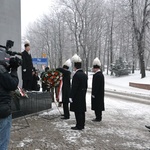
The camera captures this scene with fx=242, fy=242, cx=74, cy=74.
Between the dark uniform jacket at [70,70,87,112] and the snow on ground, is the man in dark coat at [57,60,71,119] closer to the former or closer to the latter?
the dark uniform jacket at [70,70,87,112]

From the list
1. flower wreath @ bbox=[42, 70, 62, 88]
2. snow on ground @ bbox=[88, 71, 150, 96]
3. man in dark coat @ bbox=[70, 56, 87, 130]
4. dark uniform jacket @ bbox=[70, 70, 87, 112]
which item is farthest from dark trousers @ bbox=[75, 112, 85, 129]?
snow on ground @ bbox=[88, 71, 150, 96]

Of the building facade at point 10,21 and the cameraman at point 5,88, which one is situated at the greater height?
the building facade at point 10,21

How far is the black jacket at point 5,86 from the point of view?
3328mm

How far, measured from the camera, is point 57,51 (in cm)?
5128

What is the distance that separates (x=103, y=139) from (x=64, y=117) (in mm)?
2501

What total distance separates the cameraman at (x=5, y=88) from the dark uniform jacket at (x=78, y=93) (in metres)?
3.48

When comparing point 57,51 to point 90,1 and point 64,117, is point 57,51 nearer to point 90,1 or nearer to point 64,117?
point 90,1

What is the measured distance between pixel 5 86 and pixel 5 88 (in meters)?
0.06

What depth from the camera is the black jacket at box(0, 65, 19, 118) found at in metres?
3.33

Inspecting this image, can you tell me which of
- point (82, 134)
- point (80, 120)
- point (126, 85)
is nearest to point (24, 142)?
point (82, 134)

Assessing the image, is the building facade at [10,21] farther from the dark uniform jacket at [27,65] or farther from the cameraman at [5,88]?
the cameraman at [5,88]

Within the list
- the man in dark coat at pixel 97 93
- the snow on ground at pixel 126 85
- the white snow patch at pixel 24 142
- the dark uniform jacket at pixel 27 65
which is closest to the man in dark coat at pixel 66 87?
the man in dark coat at pixel 97 93

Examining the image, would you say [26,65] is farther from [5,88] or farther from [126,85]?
[126,85]

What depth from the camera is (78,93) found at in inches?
275
